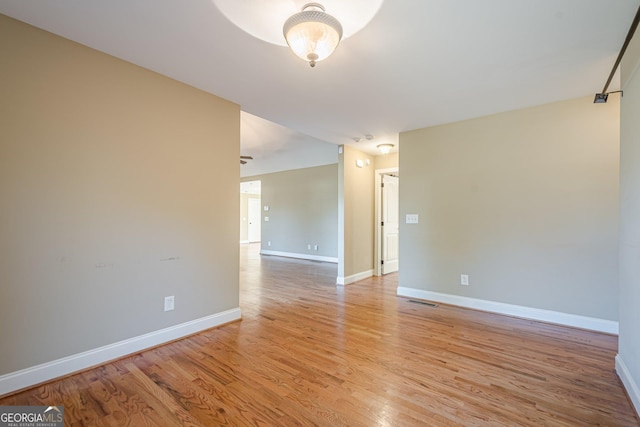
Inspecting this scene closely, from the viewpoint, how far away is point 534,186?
3189mm

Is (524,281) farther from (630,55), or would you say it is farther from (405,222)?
(630,55)

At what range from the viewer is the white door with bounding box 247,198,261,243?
12570 mm

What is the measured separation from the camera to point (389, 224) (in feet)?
18.8

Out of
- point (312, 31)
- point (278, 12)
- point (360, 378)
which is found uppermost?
point (278, 12)

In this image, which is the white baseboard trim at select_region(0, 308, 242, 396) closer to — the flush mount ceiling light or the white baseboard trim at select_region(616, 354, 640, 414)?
the flush mount ceiling light

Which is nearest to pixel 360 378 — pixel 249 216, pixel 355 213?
pixel 355 213

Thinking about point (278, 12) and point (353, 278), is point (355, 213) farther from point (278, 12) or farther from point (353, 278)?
point (278, 12)

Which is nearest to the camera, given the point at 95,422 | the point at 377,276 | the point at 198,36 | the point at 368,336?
the point at 95,422

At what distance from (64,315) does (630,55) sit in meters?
4.38

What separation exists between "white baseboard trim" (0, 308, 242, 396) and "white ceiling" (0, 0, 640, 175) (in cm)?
233

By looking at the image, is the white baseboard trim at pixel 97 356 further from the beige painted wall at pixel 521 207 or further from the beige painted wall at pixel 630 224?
the beige painted wall at pixel 630 224

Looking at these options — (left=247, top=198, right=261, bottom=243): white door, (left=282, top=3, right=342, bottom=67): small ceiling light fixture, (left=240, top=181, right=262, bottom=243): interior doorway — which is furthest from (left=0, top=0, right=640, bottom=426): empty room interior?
(left=247, top=198, right=261, bottom=243): white door

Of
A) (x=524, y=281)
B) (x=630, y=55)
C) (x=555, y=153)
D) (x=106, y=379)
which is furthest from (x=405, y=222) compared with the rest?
(x=106, y=379)

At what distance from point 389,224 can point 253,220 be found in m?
8.34
